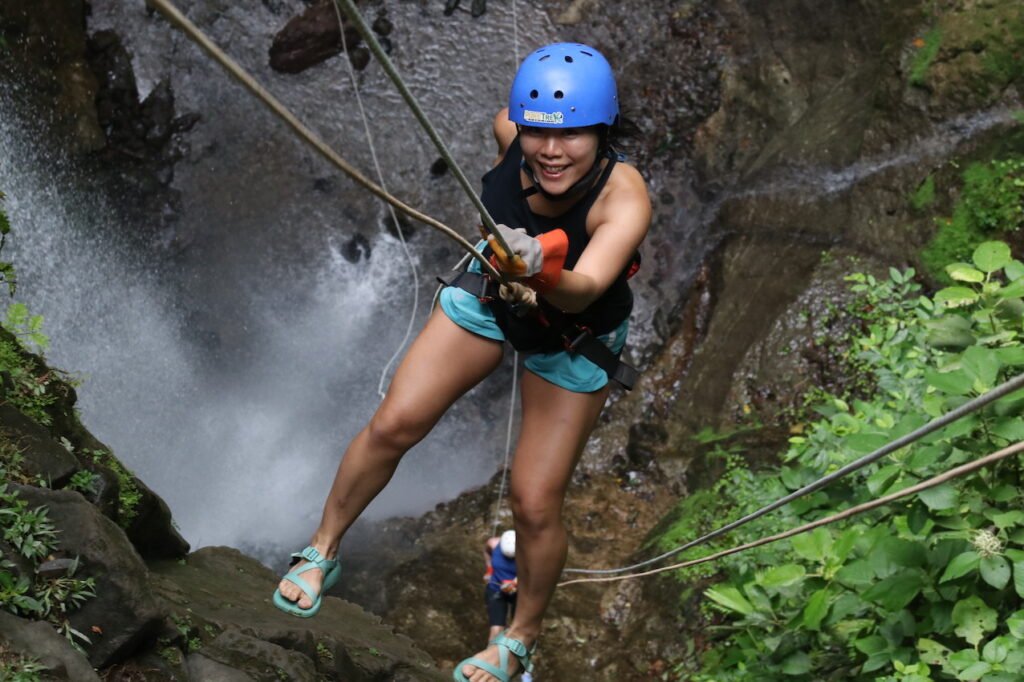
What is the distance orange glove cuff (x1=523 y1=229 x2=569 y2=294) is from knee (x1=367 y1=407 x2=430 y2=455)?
0.89 metres

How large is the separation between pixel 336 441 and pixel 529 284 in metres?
6.04

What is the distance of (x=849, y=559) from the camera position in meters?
3.98

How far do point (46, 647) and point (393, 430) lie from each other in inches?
49.3

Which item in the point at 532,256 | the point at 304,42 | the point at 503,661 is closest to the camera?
the point at 532,256

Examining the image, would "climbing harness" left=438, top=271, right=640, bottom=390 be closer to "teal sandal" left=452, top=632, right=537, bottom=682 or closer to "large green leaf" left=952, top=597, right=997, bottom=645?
"teal sandal" left=452, top=632, right=537, bottom=682

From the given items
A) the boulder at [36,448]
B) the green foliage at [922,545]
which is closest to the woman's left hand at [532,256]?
the green foliage at [922,545]

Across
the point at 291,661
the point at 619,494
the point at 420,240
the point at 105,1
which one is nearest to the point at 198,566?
the point at 291,661

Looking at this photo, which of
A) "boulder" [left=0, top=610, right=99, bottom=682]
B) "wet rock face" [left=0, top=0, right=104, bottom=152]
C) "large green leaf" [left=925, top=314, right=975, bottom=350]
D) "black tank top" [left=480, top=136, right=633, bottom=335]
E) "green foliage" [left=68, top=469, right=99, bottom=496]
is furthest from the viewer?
"wet rock face" [left=0, top=0, right=104, bottom=152]

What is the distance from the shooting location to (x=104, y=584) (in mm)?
3461

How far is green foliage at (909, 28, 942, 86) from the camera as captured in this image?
7.50 meters

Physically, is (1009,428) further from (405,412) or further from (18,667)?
(18,667)

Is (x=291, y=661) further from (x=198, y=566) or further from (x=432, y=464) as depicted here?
(x=432, y=464)

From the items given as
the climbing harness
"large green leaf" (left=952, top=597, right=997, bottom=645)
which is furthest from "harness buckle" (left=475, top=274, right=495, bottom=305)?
"large green leaf" (left=952, top=597, right=997, bottom=645)

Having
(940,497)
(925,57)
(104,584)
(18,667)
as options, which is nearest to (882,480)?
(940,497)
